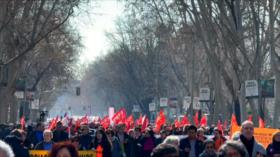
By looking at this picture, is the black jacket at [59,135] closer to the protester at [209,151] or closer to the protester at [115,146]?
the protester at [115,146]

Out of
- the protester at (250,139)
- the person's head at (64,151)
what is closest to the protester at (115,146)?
the protester at (250,139)

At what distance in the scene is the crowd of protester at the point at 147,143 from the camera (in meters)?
6.04

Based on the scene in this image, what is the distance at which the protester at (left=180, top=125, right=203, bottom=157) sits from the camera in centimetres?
1284

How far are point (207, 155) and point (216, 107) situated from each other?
27.4 metres

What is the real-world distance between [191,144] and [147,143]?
21.1 feet

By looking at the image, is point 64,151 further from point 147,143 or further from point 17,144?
point 147,143

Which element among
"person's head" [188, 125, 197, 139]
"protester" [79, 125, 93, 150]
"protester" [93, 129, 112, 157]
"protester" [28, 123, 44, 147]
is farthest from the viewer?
"protester" [28, 123, 44, 147]

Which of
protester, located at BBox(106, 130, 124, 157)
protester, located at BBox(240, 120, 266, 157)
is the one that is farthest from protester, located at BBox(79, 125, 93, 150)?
protester, located at BBox(240, 120, 266, 157)

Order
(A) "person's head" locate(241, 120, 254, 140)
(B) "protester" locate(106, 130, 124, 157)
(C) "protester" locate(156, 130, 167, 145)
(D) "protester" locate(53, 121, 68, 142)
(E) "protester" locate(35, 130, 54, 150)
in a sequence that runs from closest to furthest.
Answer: (A) "person's head" locate(241, 120, 254, 140) < (E) "protester" locate(35, 130, 54, 150) < (B) "protester" locate(106, 130, 124, 157) < (D) "protester" locate(53, 121, 68, 142) < (C) "protester" locate(156, 130, 167, 145)

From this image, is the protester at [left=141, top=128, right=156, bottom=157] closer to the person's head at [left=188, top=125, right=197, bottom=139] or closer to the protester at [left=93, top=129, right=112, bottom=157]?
the protester at [left=93, top=129, right=112, bottom=157]

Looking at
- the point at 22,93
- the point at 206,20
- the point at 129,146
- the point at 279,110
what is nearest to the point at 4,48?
the point at 22,93

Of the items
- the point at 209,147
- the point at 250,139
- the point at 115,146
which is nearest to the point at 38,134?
the point at 115,146

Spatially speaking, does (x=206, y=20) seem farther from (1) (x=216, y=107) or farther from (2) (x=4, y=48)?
(2) (x=4, y=48)

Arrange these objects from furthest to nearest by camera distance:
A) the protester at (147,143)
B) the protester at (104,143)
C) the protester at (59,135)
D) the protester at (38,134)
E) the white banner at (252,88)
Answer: the white banner at (252,88), the protester at (38,134), the protester at (147,143), the protester at (59,135), the protester at (104,143)
